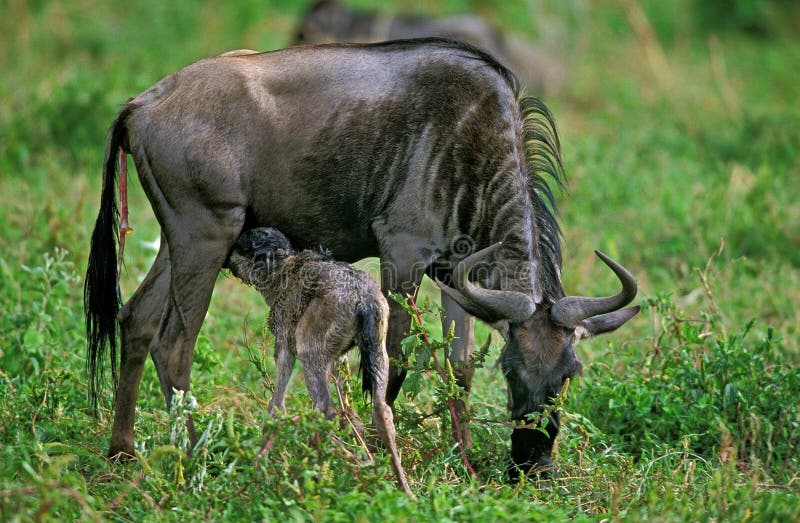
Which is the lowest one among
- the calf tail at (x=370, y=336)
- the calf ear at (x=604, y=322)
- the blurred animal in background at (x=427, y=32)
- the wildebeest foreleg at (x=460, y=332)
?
the blurred animal in background at (x=427, y=32)

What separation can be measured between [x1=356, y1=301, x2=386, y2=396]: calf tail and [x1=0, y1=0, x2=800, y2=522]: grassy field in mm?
297

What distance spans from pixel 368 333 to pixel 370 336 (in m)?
0.02

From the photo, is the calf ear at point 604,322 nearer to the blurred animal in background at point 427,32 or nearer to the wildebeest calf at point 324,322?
the wildebeest calf at point 324,322

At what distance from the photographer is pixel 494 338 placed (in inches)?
255

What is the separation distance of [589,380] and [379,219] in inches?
59.6

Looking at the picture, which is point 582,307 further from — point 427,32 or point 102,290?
point 427,32

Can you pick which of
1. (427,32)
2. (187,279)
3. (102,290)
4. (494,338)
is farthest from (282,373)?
(427,32)

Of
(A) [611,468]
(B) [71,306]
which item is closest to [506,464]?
(A) [611,468]

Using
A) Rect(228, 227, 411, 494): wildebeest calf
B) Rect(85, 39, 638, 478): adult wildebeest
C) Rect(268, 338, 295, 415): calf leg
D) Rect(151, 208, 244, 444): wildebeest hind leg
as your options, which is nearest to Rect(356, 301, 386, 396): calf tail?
Rect(228, 227, 411, 494): wildebeest calf

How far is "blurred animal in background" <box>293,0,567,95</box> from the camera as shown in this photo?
12078mm

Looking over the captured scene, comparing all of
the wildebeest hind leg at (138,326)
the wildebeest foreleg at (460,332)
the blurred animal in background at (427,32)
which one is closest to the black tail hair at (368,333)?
the wildebeest foreleg at (460,332)

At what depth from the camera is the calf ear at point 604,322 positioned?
485 centimetres

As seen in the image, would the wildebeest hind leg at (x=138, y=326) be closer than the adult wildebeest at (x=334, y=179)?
No

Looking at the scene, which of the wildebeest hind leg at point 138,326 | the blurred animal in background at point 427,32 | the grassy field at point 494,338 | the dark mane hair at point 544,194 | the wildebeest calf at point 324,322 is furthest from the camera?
the blurred animal in background at point 427,32
